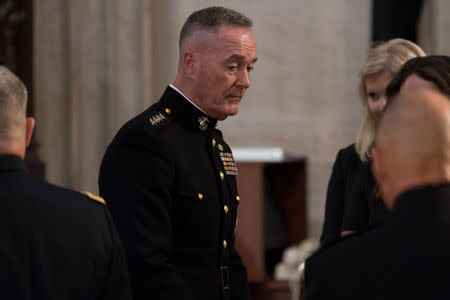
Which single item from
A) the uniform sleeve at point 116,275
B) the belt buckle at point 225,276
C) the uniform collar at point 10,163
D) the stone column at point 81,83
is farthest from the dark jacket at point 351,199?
the stone column at point 81,83

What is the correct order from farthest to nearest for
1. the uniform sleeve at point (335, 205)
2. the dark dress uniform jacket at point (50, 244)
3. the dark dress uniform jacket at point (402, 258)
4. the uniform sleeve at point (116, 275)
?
the uniform sleeve at point (335, 205) < the uniform sleeve at point (116, 275) < the dark dress uniform jacket at point (50, 244) < the dark dress uniform jacket at point (402, 258)

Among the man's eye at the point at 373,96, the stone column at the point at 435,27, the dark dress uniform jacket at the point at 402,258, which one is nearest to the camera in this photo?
the dark dress uniform jacket at the point at 402,258

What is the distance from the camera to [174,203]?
2.46m

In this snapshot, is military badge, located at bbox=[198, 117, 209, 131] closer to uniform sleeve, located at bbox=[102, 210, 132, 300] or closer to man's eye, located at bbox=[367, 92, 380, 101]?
man's eye, located at bbox=[367, 92, 380, 101]

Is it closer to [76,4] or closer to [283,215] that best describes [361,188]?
[283,215]

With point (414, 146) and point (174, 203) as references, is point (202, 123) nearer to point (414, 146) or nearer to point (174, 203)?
point (174, 203)

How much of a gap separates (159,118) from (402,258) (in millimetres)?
1333

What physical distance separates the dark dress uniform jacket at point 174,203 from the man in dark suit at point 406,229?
0.91 meters

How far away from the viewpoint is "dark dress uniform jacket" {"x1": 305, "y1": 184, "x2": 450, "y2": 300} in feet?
4.53

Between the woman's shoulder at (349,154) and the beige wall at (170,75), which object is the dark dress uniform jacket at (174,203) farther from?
the beige wall at (170,75)

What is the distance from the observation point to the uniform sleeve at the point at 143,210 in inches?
91.4

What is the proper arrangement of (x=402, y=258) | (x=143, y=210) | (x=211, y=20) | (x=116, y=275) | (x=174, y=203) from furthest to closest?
(x=211, y=20)
(x=174, y=203)
(x=143, y=210)
(x=116, y=275)
(x=402, y=258)

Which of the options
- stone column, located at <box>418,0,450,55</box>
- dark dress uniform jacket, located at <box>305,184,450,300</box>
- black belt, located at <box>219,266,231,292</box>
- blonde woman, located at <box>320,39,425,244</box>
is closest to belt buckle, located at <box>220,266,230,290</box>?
black belt, located at <box>219,266,231,292</box>

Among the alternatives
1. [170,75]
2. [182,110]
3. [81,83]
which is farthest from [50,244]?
[170,75]
